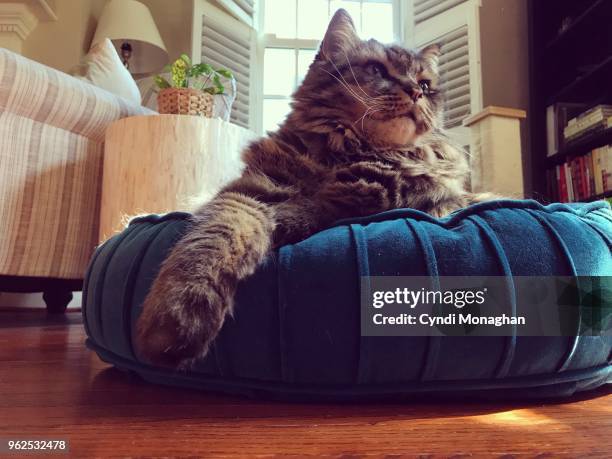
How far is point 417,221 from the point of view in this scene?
2.56 ft

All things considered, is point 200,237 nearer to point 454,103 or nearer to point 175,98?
point 175,98

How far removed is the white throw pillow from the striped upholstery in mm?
263

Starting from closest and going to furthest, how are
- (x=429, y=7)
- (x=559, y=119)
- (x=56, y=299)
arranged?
1. (x=56, y=299)
2. (x=559, y=119)
3. (x=429, y=7)

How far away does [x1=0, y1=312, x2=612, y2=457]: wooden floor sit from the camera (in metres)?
0.56

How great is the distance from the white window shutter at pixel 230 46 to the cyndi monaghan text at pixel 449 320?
2.79 meters

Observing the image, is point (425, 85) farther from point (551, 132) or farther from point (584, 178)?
point (551, 132)

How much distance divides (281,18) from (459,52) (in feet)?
4.19

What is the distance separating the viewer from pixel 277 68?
3582 mm

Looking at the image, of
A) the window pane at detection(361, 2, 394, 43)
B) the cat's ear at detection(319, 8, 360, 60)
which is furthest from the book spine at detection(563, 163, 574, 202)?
the cat's ear at detection(319, 8, 360, 60)

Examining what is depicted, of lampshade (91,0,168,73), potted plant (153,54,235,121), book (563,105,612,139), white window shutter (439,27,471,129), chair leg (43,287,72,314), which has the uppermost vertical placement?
lampshade (91,0,168,73)

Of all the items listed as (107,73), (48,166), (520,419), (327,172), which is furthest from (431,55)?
(107,73)

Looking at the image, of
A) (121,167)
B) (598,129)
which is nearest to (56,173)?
(121,167)

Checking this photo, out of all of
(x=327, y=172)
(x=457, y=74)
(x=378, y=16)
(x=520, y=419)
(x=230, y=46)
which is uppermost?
(x=378, y=16)

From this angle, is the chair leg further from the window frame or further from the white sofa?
the window frame
